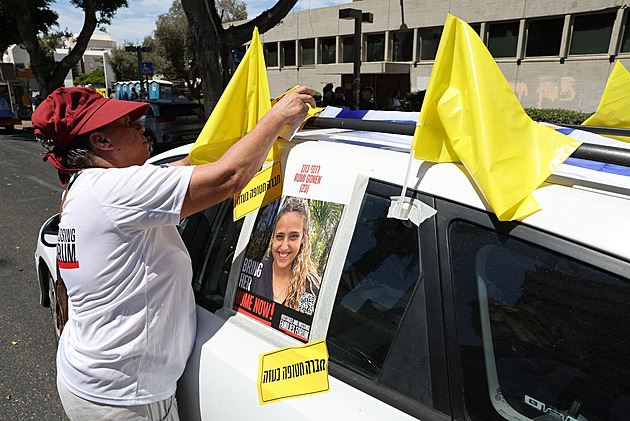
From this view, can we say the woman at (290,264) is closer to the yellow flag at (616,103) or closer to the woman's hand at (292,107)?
the woman's hand at (292,107)

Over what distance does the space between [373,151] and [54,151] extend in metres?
1.15

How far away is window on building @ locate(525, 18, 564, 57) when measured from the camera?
2127cm

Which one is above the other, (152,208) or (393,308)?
(152,208)

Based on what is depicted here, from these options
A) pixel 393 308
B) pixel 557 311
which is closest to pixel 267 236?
pixel 393 308

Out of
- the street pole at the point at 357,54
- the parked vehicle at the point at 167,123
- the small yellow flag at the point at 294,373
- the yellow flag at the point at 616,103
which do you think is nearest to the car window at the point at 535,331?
the small yellow flag at the point at 294,373

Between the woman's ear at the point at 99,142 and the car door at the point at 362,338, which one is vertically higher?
the woman's ear at the point at 99,142

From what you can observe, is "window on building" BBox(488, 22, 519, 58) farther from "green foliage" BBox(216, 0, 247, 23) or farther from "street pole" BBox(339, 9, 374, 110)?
"green foliage" BBox(216, 0, 247, 23)

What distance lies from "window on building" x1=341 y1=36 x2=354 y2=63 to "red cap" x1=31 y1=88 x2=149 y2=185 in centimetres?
2920

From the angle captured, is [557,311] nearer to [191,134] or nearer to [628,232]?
[628,232]

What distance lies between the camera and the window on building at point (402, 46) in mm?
26594

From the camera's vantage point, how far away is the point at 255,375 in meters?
1.45

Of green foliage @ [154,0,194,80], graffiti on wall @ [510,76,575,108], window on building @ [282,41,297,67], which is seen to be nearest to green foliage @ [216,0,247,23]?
green foliage @ [154,0,194,80]

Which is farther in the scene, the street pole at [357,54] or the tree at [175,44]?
the tree at [175,44]

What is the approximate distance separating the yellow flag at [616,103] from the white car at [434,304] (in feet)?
2.03
